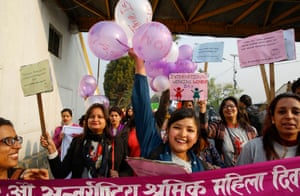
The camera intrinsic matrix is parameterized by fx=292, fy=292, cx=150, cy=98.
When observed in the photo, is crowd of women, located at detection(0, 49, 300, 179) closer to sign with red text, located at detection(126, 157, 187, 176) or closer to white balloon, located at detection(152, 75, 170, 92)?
sign with red text, located at detection(126, 157, 187, 176)

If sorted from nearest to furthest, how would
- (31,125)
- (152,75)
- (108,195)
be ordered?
(108,195) < (152,75) < (31,125)

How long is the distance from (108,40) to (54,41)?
16.1 feet

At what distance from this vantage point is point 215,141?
2875 mm

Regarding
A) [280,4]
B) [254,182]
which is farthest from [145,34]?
[280,4]

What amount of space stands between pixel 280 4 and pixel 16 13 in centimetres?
573

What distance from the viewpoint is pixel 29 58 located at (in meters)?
5.04

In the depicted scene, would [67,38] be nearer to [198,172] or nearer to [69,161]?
[69,161]

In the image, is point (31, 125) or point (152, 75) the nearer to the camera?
point (152, 75)

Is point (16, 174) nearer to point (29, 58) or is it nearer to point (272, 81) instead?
point (272, 81)

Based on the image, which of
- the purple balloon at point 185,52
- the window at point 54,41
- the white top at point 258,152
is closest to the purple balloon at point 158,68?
the purple balloon at point 185,52

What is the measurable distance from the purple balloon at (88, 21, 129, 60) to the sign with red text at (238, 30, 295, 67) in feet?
4.02

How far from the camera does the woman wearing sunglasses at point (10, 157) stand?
157cm

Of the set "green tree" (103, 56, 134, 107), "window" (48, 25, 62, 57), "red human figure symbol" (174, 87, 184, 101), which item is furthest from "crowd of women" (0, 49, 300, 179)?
"green tree" (103, 56, 134, 107)

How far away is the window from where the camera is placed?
6.54 m
